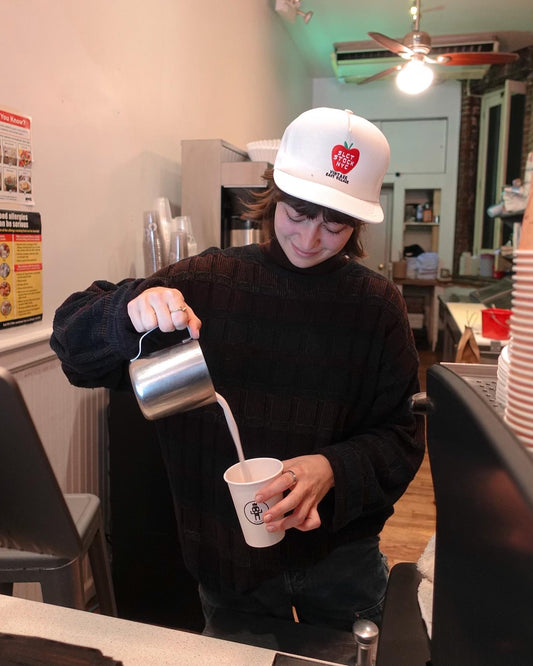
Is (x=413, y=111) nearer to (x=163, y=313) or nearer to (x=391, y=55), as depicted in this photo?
(x=391, y=55)

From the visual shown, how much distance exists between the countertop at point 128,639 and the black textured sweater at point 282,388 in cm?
39

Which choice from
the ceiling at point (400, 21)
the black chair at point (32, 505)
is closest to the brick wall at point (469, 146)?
the ceiling at point (400, 21)

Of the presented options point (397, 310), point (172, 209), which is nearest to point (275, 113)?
point (172, 209)

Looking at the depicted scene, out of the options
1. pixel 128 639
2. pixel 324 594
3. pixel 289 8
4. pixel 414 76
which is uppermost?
pixel 289 8

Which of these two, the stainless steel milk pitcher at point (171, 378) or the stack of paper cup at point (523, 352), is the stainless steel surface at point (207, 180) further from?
the stack of paper cup at point (523, 352)

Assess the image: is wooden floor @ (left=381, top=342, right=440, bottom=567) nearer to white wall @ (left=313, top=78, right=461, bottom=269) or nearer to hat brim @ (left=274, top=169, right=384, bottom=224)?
hat brim @ (left=274, top=169, right=384, bottom=224)

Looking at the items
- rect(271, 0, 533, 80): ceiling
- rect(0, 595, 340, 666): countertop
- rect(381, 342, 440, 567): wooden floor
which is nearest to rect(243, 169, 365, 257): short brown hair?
rect(0, 595, 340, 666): countertop

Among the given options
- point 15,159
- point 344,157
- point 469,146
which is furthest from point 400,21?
point 344,157

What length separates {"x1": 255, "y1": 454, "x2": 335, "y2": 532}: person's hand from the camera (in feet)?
2.88

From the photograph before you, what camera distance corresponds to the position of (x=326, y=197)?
108 centimetres

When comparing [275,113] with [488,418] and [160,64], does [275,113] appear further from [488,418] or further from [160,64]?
[488,418]

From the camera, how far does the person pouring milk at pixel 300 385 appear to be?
1134 millimetres

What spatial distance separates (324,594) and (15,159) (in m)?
1.50

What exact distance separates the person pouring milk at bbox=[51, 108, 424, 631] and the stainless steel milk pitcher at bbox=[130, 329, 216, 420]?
0.26 meters
